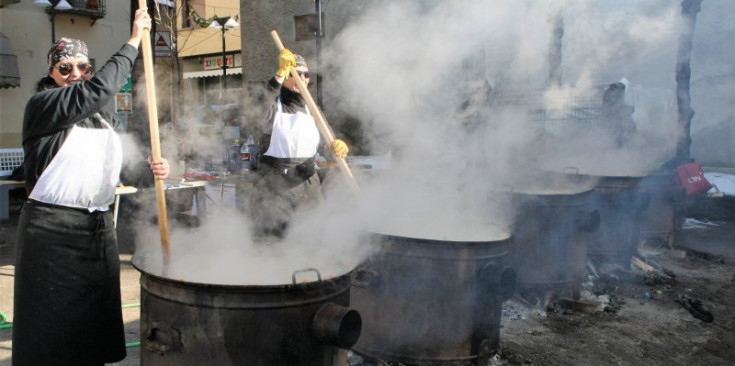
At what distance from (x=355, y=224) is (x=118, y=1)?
44.4 ft

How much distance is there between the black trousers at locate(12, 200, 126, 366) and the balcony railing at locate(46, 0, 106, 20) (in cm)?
1273

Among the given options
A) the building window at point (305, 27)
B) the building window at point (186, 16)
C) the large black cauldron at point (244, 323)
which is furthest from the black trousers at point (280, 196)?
the building window at point (186, 16)

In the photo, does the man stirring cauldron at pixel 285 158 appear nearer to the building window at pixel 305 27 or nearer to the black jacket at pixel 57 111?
the black jacket at pixel 57 111

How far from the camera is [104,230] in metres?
2.45

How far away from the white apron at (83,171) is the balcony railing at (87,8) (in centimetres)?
1262

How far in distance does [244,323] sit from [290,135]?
197 cm

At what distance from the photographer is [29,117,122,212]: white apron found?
88.7 inches

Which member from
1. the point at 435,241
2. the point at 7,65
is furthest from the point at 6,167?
the point at 435,241

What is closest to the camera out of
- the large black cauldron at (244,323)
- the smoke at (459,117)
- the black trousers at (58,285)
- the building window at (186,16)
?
the large black cauldron at (244,323)

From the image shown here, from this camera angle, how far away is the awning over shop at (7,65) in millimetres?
11914

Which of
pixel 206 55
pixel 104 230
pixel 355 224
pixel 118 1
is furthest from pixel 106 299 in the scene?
pixel 206 55

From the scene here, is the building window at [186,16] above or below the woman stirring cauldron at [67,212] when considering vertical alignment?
above

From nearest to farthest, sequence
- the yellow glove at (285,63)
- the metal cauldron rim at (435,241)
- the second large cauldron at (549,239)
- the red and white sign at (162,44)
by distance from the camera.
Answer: the metal cauldron rim at (435,241), the yellow glove at (285,63), the second large cauldron at (549,239), the red and white sign at (162,44)

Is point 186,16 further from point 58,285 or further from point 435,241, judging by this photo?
point 58,285
